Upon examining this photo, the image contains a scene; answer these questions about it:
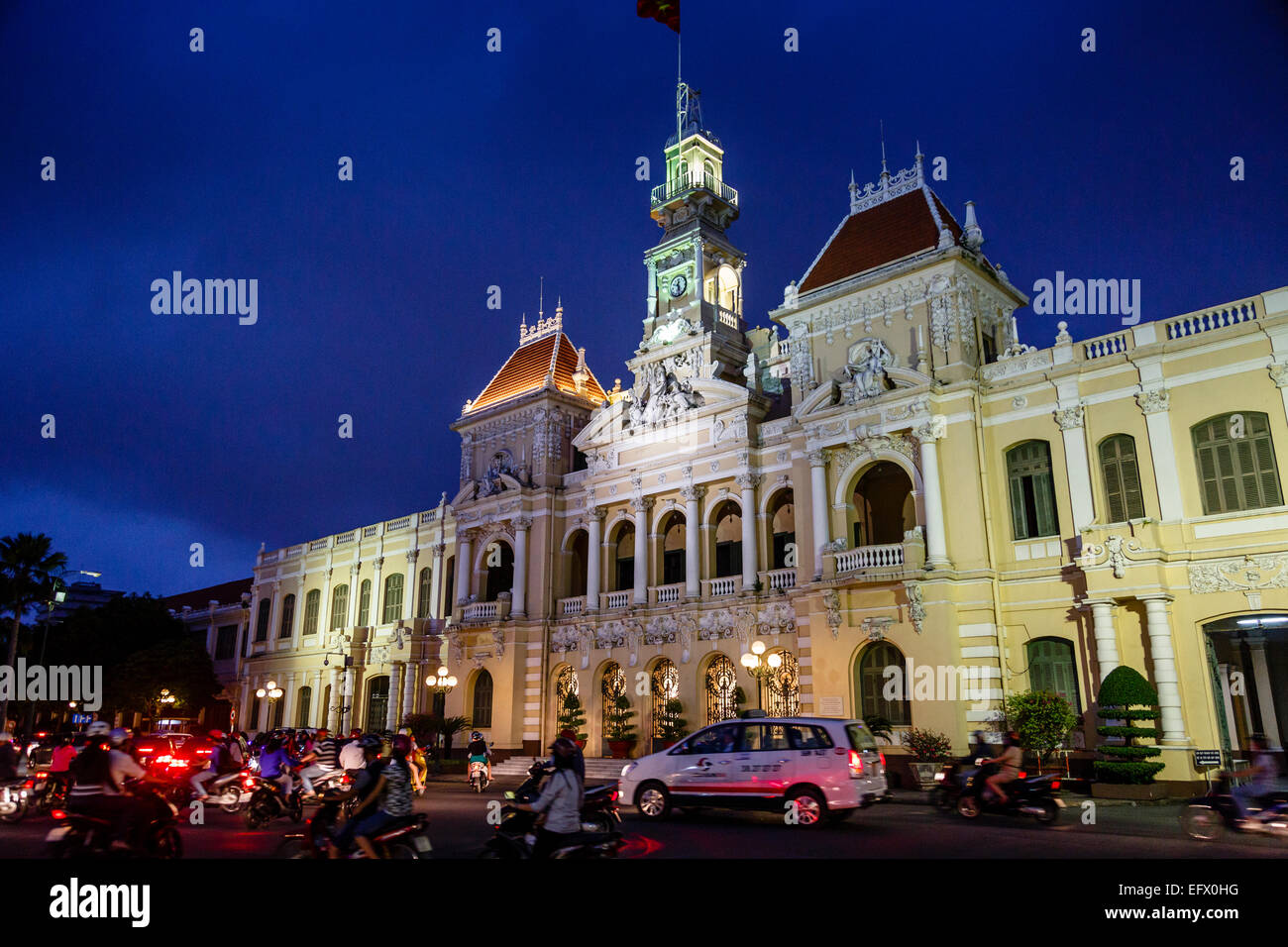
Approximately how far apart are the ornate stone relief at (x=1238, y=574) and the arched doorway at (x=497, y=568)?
24.7 m

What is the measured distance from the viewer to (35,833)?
14180 millimetres

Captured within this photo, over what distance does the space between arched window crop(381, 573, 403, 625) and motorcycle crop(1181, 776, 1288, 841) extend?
3590 centimetres

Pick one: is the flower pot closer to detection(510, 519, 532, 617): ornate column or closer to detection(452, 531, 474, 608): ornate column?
detection(510, 519, 532, 617): ornate column

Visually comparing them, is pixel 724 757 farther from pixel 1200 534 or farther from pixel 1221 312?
pixel 1221 312

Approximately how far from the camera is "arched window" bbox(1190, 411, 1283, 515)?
2056 cm

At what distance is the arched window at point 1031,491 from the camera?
78.0ft

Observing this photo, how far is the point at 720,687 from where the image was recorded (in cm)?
2939

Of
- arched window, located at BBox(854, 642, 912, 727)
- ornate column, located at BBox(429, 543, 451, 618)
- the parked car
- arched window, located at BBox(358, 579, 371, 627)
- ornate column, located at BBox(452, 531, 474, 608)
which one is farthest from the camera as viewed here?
arched window, located at BBox(358, 579, 371, 627)

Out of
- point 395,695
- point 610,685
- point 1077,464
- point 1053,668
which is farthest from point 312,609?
point 1077,464

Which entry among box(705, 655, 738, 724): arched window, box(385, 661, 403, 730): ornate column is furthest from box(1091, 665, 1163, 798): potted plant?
box(385, 661, 403, 730): ornate column

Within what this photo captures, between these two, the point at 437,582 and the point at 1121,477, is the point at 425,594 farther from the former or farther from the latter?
the point at 1121,477

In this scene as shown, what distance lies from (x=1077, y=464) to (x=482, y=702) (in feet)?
77.6

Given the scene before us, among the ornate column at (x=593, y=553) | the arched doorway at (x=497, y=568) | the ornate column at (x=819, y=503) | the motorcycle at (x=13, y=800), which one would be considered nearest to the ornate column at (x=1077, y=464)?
the ornate column at (x=819, y=503)
